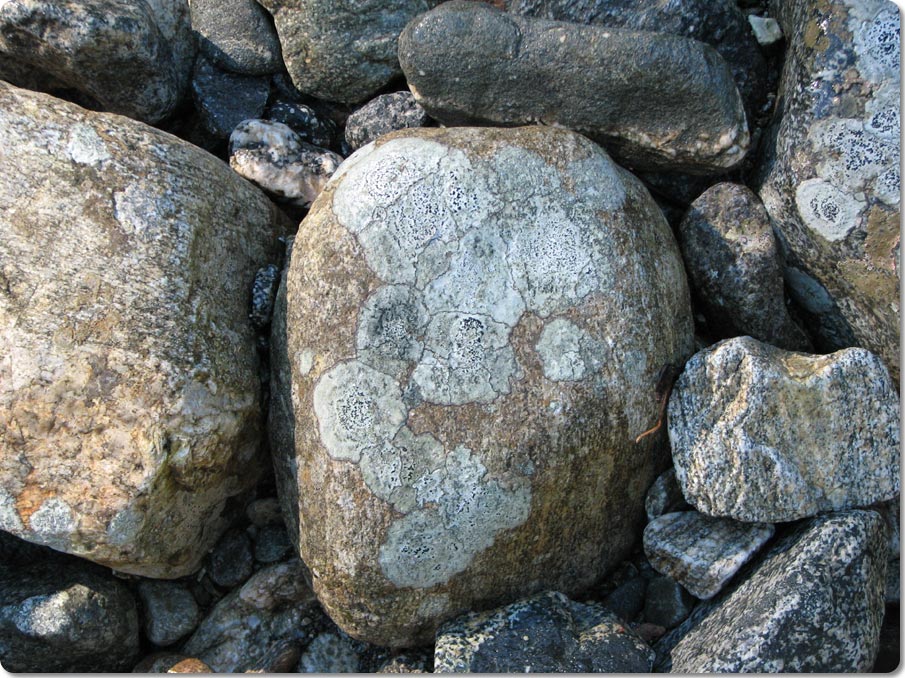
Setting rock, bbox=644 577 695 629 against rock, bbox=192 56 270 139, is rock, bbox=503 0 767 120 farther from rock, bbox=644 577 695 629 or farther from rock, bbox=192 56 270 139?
rock, bbox=644 577 695 629

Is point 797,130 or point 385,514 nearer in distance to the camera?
point 385,514

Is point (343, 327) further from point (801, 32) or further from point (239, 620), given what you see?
point (801, 32)

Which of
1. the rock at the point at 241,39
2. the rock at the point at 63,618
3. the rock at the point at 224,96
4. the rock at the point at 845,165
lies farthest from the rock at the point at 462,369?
the rock at the point at 241,39

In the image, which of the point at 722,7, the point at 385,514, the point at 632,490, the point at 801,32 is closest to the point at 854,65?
the point at 801,32

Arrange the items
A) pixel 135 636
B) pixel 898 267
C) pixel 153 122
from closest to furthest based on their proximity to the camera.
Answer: pixel 898 267, pixel 135 636, pixel 153 122

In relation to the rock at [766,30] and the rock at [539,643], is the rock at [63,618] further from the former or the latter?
the rock at [766,30]

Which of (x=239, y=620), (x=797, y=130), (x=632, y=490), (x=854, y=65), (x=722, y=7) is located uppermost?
(x=722, y=7)
